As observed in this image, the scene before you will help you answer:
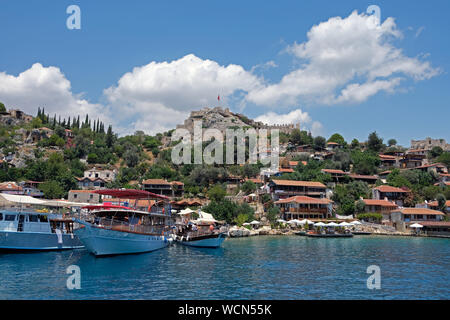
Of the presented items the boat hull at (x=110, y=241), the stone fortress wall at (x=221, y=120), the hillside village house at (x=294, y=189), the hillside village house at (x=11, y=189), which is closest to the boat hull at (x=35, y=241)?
the boat hull at (x=110, y=241)

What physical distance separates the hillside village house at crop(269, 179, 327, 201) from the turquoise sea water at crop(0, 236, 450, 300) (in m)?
34.0

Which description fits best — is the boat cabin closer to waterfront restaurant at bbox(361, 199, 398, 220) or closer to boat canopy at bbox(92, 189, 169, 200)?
boat canopy at bbox(92, 189, 169, 200)

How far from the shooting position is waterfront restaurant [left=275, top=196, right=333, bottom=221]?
6088cm

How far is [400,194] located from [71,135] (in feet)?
329

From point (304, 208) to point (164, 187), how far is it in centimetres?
3209

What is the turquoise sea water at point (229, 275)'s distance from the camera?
17797 millimetres

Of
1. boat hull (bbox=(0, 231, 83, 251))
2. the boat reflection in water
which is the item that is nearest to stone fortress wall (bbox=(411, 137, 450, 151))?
the boat reflection in water

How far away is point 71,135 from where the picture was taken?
381 ft

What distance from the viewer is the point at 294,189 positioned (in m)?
68.8

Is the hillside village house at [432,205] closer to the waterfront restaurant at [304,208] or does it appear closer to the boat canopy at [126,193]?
the waterfront restaurant at [304,208]

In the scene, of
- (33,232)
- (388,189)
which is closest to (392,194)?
(388,189)

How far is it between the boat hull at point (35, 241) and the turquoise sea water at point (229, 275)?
1061mm

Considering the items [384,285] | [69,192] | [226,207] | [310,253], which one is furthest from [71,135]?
[384,285]
